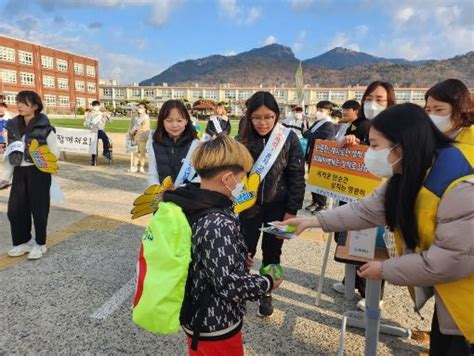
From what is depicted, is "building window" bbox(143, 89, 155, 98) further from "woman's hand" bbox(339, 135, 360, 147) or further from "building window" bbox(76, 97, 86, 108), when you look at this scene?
"woman's hand" bbox(339, 135, 360, 147)

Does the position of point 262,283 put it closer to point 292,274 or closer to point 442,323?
point 442,323

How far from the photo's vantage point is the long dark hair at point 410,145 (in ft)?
5.39

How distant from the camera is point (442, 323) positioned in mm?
1732

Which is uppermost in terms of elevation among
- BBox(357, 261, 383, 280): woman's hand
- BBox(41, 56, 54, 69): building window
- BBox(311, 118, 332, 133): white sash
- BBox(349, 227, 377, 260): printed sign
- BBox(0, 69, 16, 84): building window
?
BBox(41, 56, 54, 69): building window

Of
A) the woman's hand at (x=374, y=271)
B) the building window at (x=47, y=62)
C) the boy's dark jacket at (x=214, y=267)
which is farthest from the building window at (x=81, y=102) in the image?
the woman's hand at (x=374, y=271)

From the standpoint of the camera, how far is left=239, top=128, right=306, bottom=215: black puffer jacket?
3289 mm

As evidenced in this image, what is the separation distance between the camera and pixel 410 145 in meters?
1.65

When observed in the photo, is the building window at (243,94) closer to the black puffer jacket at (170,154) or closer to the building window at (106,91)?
the building window at (106,91)

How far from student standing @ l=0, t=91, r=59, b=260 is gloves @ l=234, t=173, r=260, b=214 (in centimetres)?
259

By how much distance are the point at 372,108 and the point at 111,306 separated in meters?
3.10

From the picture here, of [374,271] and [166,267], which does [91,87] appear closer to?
[166,267]

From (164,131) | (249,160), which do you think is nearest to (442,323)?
(249,160)

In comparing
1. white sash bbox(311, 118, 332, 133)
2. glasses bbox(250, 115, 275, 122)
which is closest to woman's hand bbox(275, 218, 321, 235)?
glasses bbox(250, 115, 275, 122)

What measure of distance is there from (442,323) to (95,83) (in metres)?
99.6
